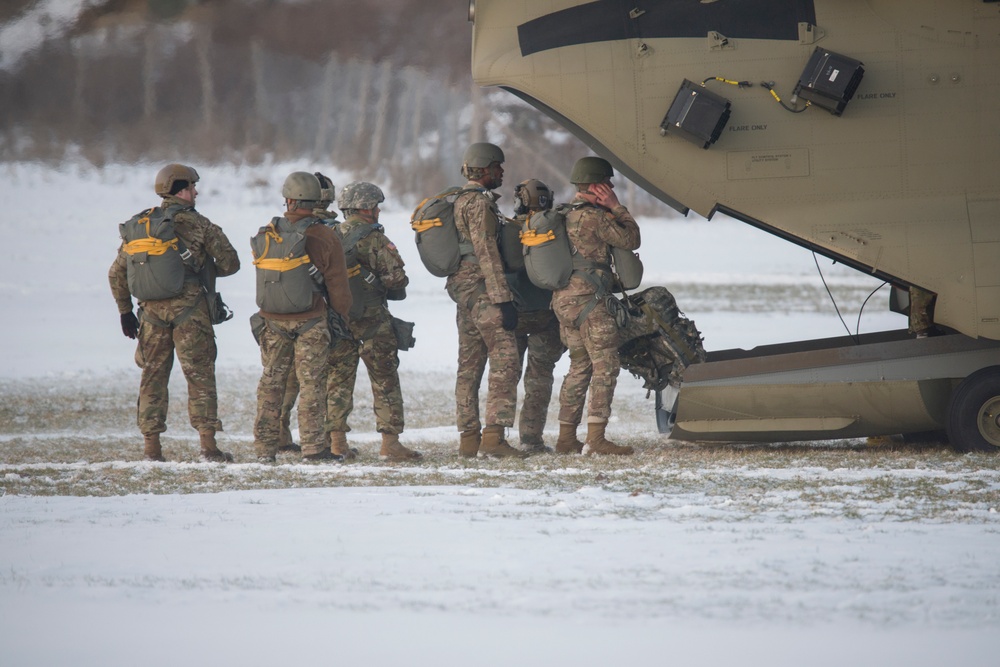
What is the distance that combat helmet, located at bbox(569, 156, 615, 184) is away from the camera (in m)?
7.61

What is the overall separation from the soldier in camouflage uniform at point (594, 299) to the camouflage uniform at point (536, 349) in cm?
39

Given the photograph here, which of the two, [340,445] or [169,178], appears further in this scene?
[340,445]

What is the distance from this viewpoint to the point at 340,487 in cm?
635

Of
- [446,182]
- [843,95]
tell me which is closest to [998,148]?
[843,95]

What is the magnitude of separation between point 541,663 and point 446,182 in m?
29.7

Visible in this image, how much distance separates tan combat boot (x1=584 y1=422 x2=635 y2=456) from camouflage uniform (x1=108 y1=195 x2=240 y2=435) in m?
2.45

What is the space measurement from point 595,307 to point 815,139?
178cm

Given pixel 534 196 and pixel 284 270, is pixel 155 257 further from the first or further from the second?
pixel 534 196

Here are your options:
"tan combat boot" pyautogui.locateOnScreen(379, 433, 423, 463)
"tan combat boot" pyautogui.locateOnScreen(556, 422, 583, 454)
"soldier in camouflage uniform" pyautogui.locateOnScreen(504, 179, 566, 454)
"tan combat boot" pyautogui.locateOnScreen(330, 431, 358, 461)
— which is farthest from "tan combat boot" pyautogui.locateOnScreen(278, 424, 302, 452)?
"tan combat boot" pyautogui.locateOnScreen(556, 422, 583, 454)

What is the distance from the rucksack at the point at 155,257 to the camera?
7.17m

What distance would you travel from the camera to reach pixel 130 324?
7.56m

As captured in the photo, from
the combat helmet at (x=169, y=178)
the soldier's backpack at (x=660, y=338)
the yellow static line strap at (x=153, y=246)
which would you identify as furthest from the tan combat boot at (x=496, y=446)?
the combat helmet at (x=169, y=178)

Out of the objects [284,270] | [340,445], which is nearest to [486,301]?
[284,270]

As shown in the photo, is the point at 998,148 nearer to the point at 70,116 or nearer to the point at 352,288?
the point at 352,288
